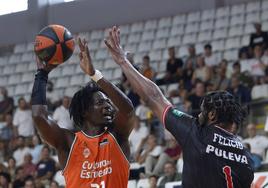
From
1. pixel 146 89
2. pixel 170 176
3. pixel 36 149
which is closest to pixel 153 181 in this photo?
pixel 170 176

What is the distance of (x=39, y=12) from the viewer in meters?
21.3

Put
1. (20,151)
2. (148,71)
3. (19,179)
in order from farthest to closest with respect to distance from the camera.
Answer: (148,71) < (20,151) < (19,179)

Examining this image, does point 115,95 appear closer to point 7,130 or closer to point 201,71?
point 201,71

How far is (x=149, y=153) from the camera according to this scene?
43.1 feet

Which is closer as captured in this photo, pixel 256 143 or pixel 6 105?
pixel 256 143

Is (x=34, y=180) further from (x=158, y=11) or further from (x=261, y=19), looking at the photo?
(x=158, y=11)

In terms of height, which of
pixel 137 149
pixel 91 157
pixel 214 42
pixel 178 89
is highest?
pixel 214 42

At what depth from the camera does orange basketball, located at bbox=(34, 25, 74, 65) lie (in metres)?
5.99

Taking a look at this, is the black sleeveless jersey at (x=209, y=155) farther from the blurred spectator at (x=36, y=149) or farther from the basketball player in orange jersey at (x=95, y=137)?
the blurred spectator at (x=36, y=149)

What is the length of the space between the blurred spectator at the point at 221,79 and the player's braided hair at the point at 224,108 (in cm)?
918

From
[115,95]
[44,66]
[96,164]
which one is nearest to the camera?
[115,95]

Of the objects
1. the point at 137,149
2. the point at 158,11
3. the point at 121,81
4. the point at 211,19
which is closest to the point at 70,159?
the point at 137,149

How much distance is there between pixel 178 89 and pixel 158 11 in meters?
5.40

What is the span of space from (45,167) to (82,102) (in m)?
8.40
